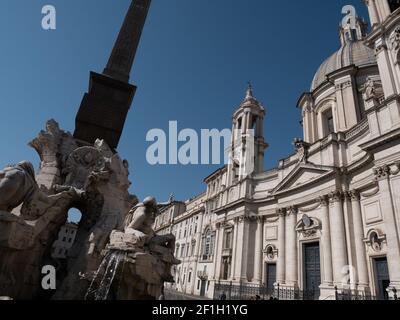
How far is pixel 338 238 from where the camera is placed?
55.1 ft

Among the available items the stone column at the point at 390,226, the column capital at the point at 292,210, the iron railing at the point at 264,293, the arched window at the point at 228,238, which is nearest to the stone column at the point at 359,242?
the iron railing at the point at 264,293

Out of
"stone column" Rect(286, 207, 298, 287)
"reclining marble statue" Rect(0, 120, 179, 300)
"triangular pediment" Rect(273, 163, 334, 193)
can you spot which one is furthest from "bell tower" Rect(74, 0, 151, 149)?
"stone column" Rect(286, 207, 298, 287)

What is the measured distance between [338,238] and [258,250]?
27.2ft

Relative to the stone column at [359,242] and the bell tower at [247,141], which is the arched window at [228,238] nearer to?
the bell tower at [247,141]

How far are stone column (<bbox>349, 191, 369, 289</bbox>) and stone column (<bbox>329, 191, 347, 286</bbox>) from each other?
704mm

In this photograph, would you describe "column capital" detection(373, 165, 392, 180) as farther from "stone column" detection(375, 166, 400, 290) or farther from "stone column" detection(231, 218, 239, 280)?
"stone column" detection(231, 218, 239, 280)

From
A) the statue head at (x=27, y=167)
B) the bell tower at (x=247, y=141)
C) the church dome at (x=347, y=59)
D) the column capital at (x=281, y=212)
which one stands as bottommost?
the statue head at (x=27, y=167)

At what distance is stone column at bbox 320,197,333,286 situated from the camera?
1669cm

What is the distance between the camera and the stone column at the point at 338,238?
16.2m

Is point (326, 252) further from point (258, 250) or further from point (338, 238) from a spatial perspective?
point (258, 250)

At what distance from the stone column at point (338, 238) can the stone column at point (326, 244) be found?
28 cm

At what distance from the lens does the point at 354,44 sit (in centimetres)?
2991

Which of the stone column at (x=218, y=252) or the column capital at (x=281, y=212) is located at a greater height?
the column capital at (x=281, y=212)
